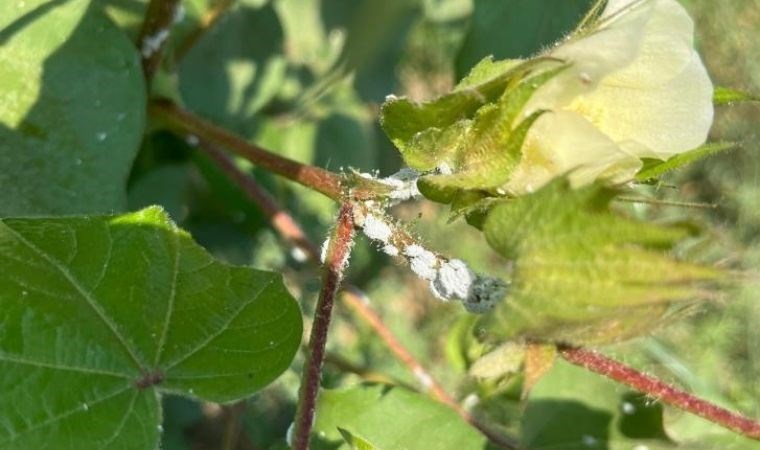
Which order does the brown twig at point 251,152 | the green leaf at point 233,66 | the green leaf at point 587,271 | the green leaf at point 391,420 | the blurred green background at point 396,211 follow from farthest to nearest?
1. the green leaf at point 233,66
2. the blurred green background at point 396,211
3. the green leaf at point 391,420
4. the brown twig at point 251,152
5. the green leaf at point 587,271

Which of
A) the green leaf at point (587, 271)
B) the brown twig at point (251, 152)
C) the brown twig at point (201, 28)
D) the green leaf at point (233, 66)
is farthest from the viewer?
the green leaf at point (233, 66)

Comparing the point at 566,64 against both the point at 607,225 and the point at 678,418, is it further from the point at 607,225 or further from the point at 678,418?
the point at 678,418

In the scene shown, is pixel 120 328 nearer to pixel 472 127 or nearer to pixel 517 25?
pixel 472 127

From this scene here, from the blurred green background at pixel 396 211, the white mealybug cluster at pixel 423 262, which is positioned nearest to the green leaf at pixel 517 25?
the blurred green background at pixel 396 211

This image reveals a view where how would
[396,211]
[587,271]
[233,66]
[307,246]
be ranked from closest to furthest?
[587,271] → [307,246] → [233,66] → [396,211]

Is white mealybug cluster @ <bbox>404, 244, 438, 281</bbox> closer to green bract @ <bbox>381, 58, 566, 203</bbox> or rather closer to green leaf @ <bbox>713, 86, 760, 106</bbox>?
green bract @ <bbox>381, 58, 566, 203</bbox>

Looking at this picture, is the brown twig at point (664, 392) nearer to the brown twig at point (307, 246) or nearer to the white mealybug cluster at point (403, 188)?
the white mealybug cluster at point (403, 188)

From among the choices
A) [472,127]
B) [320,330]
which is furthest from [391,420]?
[472,127]
